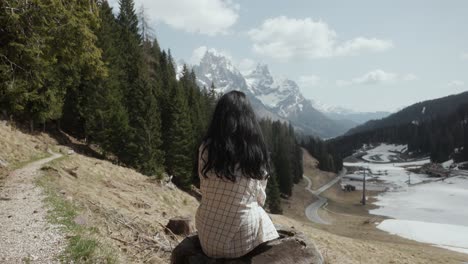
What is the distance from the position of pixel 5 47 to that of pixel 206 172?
926 centimetres

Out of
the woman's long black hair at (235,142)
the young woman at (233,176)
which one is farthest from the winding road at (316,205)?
the woman's long black hair at (235,142)

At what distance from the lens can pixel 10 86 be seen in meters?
10.3

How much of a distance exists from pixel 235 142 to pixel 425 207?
94182 millimetres

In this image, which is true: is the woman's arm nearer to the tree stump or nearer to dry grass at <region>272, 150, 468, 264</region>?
the tree stump

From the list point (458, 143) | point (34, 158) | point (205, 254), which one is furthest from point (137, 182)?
point (458, 143)

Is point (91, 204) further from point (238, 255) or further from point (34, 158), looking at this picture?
point (34, 158)

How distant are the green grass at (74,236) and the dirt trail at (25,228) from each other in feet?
0.63

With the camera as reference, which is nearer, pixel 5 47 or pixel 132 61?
pixel 5 47

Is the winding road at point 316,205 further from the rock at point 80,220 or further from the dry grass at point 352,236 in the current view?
the rock at point 80,220

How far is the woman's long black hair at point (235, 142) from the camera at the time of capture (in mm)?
4355

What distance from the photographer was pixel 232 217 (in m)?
4.43

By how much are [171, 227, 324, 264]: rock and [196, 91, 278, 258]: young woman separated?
11 cm

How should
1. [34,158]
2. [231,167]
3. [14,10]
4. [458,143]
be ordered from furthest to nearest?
[458,143] < [34,158] < [14,10] < [231,167]

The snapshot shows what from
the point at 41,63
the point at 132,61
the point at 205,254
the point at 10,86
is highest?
the point at 132,61
